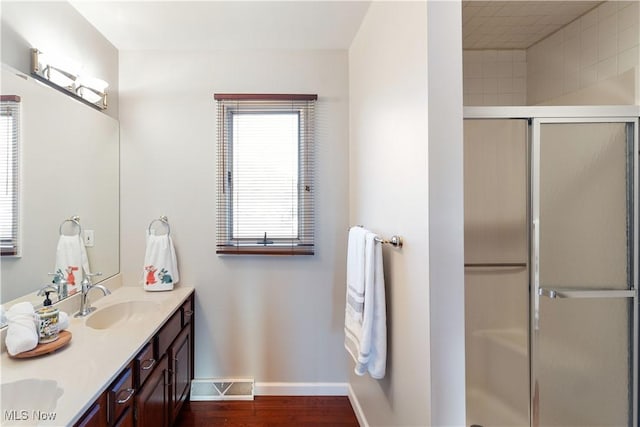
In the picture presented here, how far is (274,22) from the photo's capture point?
70.2 inches

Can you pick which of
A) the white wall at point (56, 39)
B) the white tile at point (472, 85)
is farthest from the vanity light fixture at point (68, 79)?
the white tile at point (472, 85)

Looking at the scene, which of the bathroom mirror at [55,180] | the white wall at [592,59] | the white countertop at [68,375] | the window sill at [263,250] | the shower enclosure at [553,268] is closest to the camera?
the white countertop at [68,375]

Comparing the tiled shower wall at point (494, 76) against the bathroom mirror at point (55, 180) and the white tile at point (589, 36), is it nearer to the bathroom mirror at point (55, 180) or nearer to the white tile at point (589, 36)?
the white tile at point (589, 36)

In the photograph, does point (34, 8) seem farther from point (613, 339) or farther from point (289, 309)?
point (613, 339)

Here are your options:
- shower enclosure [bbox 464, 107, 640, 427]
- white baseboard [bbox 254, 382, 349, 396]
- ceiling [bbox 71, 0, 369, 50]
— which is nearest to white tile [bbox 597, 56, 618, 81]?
shower enclosure [bbox 464, 107, 640, 427]

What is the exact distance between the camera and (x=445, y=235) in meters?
1.03

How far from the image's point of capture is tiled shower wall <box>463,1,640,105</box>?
5.18 ft

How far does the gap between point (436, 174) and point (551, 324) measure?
110 cm

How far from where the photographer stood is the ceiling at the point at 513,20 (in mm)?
1697

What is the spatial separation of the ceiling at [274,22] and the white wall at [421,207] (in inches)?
19.8

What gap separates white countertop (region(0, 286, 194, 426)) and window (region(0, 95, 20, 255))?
476mm

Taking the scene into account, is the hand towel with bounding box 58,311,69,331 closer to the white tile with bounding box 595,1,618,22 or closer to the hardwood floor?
the hardwood floor

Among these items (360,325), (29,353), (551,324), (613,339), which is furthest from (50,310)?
(613,339)

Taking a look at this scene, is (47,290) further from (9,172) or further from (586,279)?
(586,279)
